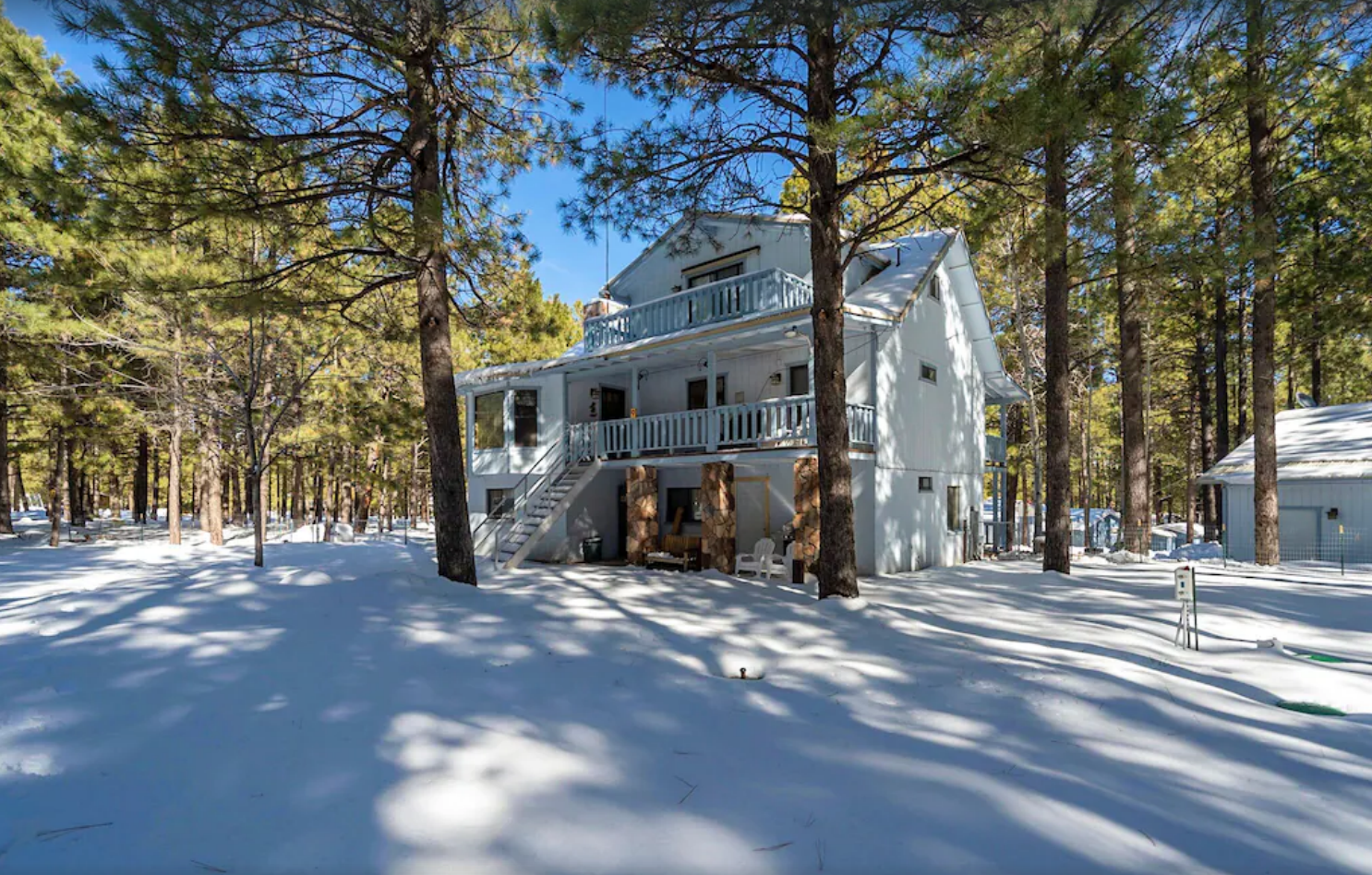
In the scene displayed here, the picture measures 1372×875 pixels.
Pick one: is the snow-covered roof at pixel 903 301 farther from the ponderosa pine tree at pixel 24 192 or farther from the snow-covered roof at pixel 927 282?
the ponderosa pine tree at pixel 24 192

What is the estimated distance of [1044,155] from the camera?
940 centimetres

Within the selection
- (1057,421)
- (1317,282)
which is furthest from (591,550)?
(1317,282)

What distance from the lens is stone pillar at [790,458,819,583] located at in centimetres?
1223

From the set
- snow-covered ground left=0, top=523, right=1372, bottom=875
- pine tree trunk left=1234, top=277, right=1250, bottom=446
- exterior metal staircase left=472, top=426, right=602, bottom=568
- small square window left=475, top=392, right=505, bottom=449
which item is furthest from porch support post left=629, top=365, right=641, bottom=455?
pine tree trunk left=1234, top=277, right=1250, bottom=446

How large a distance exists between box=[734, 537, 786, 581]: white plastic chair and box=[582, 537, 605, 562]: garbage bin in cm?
443

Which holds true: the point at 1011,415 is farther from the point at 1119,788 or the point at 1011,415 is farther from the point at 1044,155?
the point at 1119,788

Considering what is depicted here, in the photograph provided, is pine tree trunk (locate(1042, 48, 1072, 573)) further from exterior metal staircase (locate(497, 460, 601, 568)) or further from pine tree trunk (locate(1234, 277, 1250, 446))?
exterior metal staircase (locate(497, 460, 601, 568))

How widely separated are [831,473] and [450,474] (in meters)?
5.90

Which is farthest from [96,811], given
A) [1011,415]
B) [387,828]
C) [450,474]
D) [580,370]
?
[1011,415]

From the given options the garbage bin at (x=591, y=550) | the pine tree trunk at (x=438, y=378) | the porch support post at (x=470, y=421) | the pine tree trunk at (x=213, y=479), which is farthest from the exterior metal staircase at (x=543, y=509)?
the pine tree trunk at (x=213, y=479)

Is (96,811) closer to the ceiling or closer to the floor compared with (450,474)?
closer to the floor

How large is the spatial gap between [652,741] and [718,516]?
31.4 feet

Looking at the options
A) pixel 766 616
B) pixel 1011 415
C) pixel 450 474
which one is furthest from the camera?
pixel 1011 415

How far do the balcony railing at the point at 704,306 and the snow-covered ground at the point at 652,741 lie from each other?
781cm
